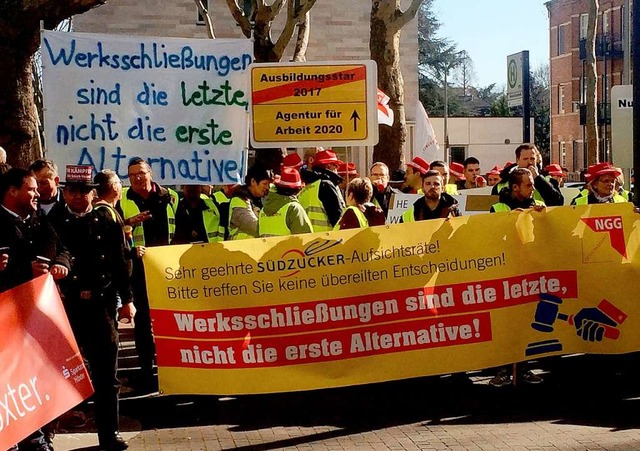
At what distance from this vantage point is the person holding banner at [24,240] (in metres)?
6.75

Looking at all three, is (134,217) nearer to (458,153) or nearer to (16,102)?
(16,102)

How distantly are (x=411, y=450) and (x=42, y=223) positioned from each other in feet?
9.05

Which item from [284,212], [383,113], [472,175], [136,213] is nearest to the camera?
[284,212]

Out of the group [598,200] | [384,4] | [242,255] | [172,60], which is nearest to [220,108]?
[172,60]

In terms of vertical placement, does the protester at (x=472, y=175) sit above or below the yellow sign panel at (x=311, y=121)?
below

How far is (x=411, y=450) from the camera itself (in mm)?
7117

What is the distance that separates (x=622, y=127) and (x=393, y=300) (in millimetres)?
6138

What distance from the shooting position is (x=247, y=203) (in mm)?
9062

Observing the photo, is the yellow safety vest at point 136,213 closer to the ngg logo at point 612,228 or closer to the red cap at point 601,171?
the ngg logo at point 612,228

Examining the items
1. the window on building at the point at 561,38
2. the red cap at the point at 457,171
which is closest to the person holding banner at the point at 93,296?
the red cap at the point at 457,171

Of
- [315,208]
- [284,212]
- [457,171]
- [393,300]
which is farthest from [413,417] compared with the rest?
[457,171]

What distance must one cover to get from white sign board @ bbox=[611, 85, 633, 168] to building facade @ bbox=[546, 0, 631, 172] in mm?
49612

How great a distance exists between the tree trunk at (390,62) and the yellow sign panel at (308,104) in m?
9.61

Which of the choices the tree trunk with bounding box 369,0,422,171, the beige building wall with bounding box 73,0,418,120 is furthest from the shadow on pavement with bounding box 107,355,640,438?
the beige building wall with bounding box 73,0,418,120
